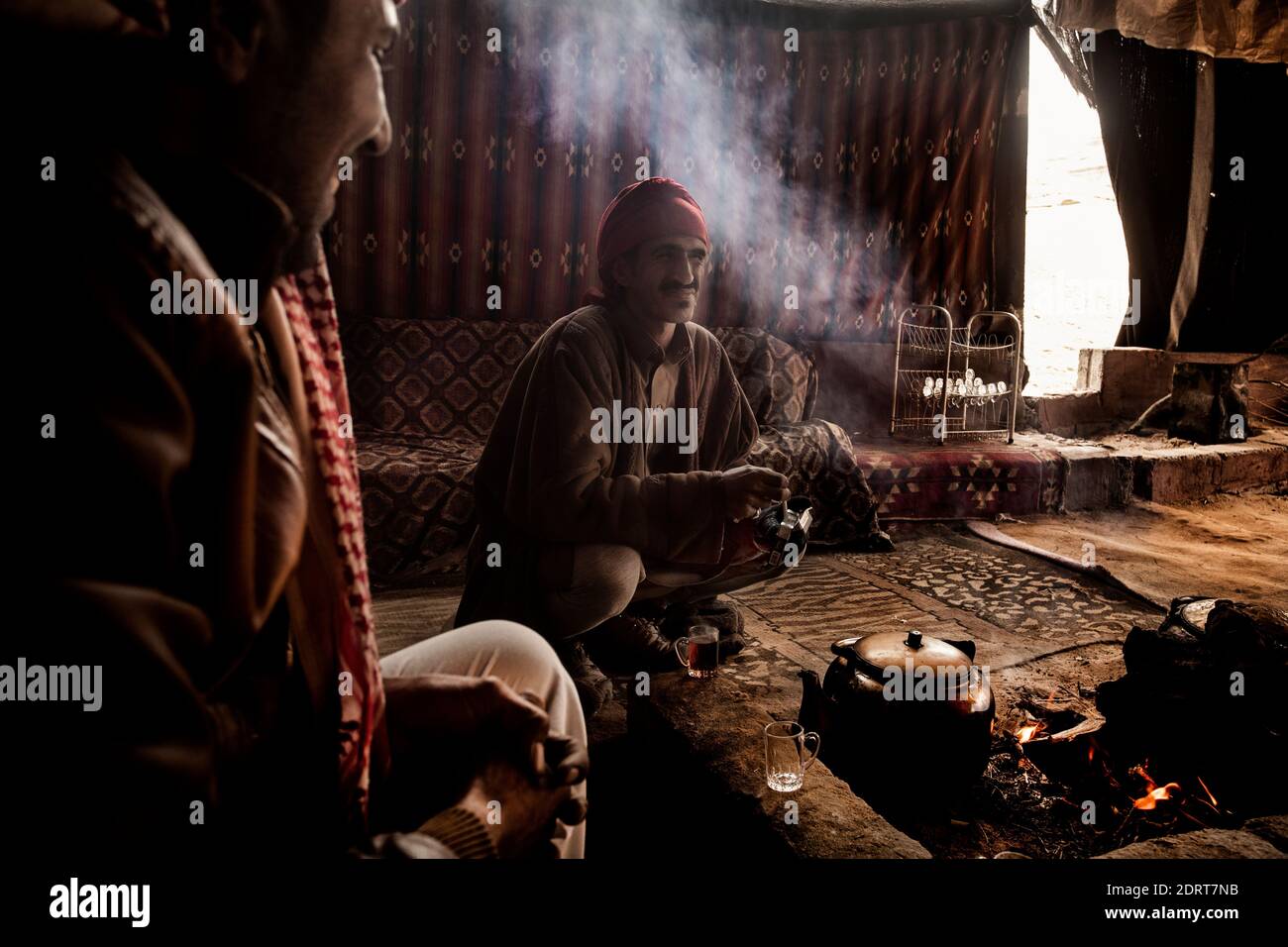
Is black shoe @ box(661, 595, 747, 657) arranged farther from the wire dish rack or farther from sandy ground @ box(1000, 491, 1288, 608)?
the wire dish rack

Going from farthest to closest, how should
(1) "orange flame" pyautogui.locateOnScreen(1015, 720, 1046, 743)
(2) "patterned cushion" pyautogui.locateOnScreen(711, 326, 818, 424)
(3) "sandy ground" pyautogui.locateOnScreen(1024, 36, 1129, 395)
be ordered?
(3) "sandy ground" pyautogui.locateOnScreen(1024, 36, 1129, 395), (2) "patterned cushion" pyautogui.locateOnScreen(711, 326, 818, 424), (1) "orange flame" pyautogui.locateOnScreen(1015, 720, 1046, 743)

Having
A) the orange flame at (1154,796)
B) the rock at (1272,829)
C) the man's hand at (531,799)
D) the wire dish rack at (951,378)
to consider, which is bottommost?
the orange flame at (1154,796)

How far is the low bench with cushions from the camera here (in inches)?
186

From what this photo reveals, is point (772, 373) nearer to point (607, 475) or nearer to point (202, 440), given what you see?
point (607, 475)

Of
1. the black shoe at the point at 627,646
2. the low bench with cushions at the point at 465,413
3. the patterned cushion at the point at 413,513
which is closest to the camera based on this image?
the black shoe at the point at 627,646

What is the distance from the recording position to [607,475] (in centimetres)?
293

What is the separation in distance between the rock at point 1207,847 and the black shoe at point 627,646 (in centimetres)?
178

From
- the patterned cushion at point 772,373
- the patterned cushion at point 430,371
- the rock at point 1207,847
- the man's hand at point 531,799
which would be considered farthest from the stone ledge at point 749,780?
the patterned cushion at point 772,373

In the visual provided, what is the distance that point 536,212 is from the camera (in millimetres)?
6188

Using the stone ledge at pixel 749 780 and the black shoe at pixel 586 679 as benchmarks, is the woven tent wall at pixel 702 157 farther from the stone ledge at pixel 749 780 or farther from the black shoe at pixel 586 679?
the stone ledge at pixel 749 780

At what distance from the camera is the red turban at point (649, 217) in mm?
2881

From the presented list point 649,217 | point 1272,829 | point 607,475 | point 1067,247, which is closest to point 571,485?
point 607,475

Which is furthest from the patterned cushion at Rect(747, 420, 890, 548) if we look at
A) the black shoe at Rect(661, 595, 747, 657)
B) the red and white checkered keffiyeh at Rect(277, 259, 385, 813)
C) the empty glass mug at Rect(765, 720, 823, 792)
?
the red and white checkered keffiyeh at Rect(277, 259, 385, 813)
